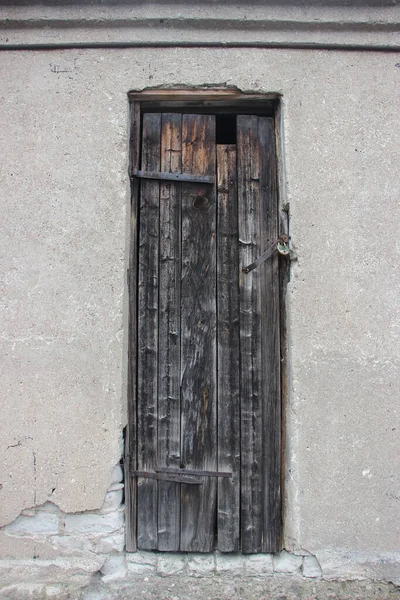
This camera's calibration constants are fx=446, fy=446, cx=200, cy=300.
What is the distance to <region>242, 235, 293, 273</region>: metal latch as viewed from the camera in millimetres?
2420

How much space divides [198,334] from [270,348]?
41 cm

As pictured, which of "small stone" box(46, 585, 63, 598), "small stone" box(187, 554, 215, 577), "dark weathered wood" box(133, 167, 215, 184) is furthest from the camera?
"dark weathered wood" box(133, 167, 215, 184)

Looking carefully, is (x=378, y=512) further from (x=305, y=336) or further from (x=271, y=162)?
(x=271, y=162)

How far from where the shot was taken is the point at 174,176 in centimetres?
252

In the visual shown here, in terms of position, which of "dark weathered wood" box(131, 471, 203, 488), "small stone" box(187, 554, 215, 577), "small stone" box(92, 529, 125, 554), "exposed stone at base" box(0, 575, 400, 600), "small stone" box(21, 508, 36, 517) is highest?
"dark weathered wood" box(131, 471, 203, 488)

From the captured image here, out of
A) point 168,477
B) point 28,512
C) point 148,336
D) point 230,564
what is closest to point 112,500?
point 168,477

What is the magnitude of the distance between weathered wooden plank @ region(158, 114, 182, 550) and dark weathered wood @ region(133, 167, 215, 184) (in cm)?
4

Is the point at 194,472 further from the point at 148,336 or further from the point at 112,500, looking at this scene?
the point at 148,336

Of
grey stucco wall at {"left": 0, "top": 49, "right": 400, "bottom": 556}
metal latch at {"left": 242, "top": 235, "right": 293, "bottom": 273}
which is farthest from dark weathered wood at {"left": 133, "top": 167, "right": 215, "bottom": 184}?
metal latch at {"left": 242, "top": 235, "right": 293, "bottom": 273}

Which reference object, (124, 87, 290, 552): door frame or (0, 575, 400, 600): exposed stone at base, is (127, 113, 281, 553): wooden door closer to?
(124, 87, 290, 552): door frame

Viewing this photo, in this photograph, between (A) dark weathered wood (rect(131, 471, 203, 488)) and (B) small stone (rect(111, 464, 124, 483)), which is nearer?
(B) small stone (rect(111, 464, 124, 483))

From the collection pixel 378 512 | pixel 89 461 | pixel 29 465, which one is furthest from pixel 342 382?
pixel 29 465

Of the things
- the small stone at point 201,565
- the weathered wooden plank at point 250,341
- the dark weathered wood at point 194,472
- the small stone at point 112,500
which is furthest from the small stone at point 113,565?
the weathered wooden plank at point 250,341

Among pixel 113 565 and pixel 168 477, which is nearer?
pixel 113 565
